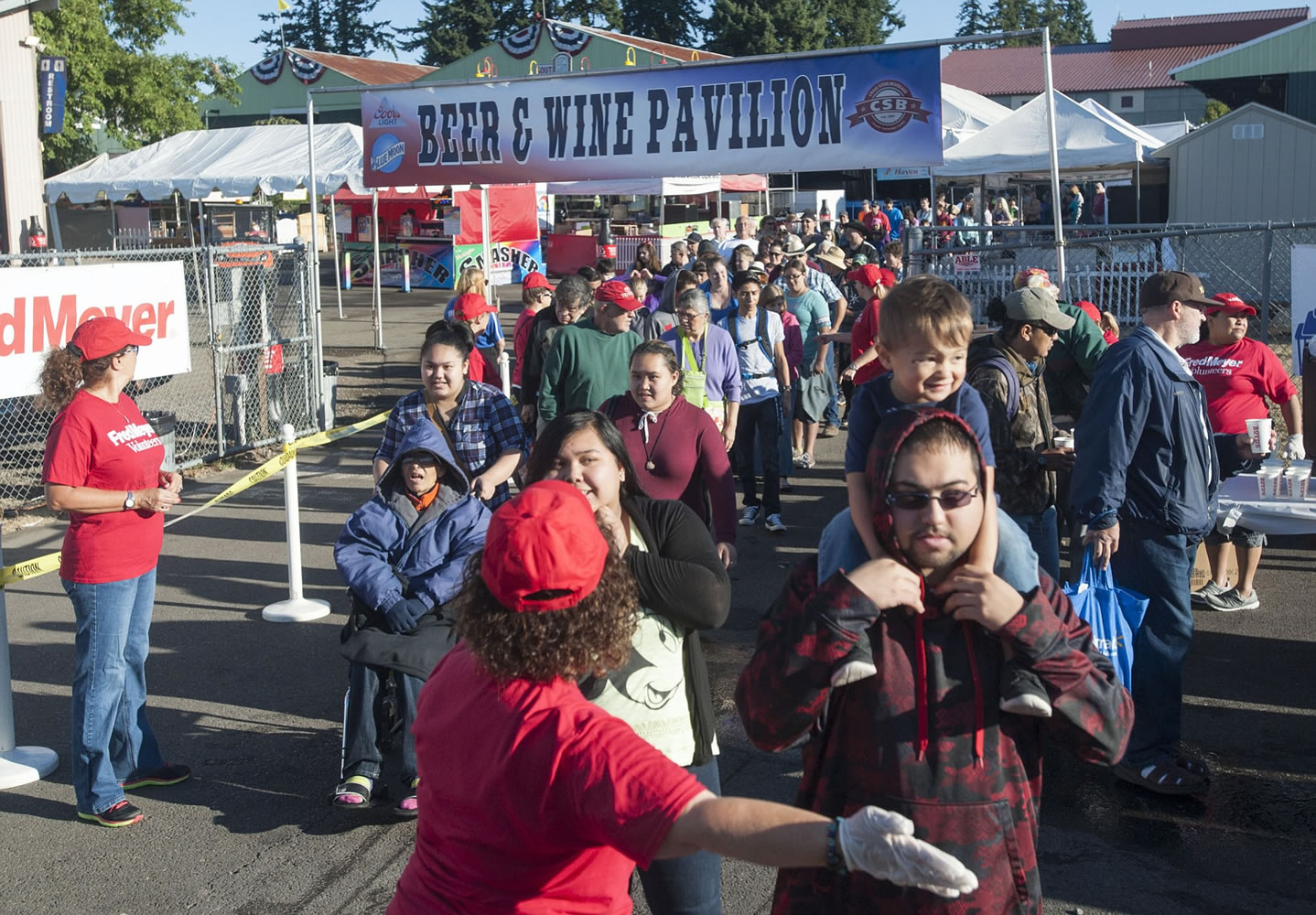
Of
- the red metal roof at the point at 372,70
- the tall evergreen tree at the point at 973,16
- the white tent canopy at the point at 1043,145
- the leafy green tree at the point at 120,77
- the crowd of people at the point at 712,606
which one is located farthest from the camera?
the tall evergreen tree at the point at 973,16

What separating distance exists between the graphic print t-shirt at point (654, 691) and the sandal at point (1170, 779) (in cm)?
264

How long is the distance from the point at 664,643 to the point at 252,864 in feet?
7.66

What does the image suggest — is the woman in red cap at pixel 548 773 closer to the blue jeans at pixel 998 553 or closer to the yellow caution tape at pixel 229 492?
the blue jeans at pixel 998 553

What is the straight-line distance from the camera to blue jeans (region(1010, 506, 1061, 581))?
573 centimetres

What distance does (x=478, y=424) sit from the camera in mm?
5969

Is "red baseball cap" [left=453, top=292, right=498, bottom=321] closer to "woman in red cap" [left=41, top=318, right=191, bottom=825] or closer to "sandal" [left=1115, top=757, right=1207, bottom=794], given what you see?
"woman in red cap" [left=41, top=318, right=191, bottom=825]

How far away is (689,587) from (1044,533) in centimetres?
313

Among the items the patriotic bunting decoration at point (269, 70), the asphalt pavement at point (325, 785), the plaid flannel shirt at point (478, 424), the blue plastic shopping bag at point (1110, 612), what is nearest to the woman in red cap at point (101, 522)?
the asphalt pavement at point (325, 785)

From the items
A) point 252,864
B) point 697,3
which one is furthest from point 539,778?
point 697,3

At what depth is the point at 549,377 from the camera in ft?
24.3

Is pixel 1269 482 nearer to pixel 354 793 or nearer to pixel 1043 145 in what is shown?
pixel 354 793

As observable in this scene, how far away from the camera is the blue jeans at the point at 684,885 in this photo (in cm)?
309

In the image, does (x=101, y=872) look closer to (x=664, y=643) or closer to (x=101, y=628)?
(x=101, y=628)

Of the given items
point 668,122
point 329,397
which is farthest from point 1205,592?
point 329,397
